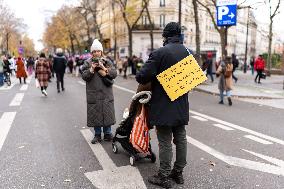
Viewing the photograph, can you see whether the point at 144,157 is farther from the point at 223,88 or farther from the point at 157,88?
the point at 223,88

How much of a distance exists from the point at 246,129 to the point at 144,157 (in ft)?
11.6

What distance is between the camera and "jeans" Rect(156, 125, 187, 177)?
14.8 feet

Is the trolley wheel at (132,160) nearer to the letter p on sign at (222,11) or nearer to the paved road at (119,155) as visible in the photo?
the paved road at (119,155)

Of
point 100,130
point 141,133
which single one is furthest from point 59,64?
point 141,133

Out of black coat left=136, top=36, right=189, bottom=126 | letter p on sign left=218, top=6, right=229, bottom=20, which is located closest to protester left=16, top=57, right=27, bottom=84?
letter p on sign left=218, top=6, right=229, bottom=20

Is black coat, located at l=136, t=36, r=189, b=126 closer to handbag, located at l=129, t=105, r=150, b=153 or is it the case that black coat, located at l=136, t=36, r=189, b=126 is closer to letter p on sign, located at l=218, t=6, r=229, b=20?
handbag, located at l=129, t=105, r=150, b=153

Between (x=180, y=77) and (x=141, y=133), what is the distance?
0.99m

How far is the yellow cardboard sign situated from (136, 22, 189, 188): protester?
6 cm

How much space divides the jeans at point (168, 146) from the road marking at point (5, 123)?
11.7ft

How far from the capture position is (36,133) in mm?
7602

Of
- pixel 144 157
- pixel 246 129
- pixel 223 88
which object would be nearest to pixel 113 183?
pixel 144 157

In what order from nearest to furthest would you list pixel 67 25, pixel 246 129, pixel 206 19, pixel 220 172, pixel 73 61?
1. pixel 220 172
2. pixel 246 129
3. pixel 73 61
4. pixel 67 25
5. pixel 206 19

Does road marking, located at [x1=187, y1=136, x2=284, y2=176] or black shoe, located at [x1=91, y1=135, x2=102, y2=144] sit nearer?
road marking, located at [x1=187, y1=136, x2=284, y2=176]

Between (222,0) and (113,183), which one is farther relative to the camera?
(222,0)
